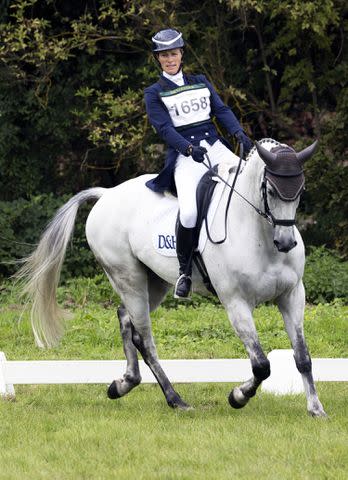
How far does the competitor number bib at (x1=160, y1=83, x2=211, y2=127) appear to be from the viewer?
27.1ft

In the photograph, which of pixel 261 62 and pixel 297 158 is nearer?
pixel 297 158

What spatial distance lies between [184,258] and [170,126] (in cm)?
103

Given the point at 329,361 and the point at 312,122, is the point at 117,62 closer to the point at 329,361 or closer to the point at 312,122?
the point at 312,122

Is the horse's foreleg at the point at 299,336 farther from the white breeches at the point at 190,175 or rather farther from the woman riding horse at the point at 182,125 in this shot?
the white breeches at the point at 190,175

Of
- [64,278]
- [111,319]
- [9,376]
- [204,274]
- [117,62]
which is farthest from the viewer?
[117,62]

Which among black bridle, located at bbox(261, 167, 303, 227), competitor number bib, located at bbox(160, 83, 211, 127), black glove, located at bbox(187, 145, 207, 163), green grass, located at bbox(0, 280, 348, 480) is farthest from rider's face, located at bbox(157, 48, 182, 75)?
green grass, located at bbox(0, 280, 348, 480)

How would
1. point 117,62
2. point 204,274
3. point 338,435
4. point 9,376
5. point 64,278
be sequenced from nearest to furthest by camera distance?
point 338,435 < point 204,274 < point 9,376 < point 64,278 < point 117,62

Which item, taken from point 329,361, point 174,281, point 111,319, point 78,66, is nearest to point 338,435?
point 329,361

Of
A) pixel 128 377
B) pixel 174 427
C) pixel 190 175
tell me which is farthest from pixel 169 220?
pixel 174 427

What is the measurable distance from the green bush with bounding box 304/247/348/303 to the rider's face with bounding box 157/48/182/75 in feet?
20.9

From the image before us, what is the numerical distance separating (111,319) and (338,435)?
18.1 feet

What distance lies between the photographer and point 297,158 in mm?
7227

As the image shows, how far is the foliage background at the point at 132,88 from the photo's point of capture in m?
15.9

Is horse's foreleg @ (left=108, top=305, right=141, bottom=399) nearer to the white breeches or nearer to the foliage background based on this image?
the white breeches
